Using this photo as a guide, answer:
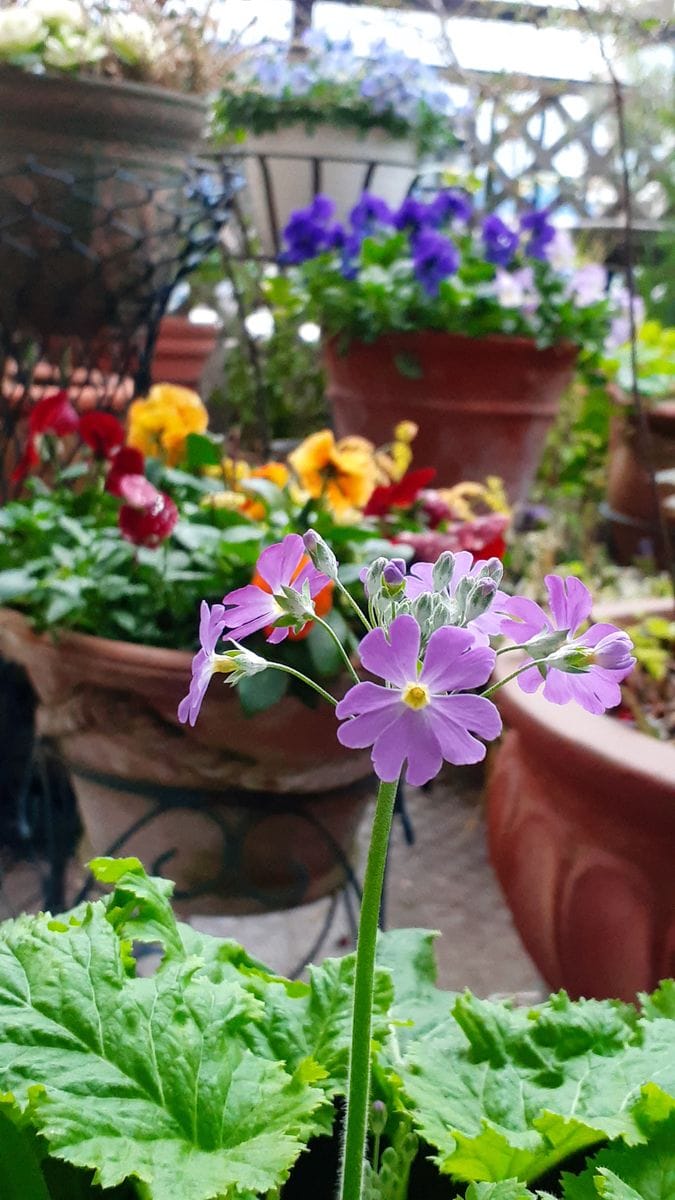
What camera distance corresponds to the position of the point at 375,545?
1031 mm

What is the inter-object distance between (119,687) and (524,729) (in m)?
0.36

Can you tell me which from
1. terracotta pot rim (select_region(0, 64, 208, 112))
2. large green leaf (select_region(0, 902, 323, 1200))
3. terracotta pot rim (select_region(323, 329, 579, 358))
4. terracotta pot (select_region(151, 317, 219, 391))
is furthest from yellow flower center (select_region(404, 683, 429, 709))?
terracotta pot (select_region(151, 317, 219, 391))

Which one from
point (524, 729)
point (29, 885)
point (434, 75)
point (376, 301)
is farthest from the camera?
point (434, 75)

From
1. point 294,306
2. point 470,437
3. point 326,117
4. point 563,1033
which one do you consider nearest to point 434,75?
point 326,117

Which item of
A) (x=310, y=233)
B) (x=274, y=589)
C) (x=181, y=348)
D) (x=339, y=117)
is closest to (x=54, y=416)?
(x=274, y=589)

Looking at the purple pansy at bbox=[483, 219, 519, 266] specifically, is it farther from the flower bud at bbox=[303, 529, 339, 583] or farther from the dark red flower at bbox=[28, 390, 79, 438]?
the flower bud at bbox=[303, 529, 339, 583]

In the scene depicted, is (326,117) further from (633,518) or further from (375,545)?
(375,545)

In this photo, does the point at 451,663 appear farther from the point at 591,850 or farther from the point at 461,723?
the point at 591,850

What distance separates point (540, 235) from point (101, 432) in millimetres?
1144

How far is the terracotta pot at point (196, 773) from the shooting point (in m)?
0.98

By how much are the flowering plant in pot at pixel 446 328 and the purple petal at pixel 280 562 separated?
1441 mm

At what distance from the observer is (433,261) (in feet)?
5.84

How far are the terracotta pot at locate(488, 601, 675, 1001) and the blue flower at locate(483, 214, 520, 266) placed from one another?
1.19 m

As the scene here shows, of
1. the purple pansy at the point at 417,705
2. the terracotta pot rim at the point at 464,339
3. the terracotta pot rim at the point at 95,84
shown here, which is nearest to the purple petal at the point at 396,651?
the purple pansy at the point at 417,705
